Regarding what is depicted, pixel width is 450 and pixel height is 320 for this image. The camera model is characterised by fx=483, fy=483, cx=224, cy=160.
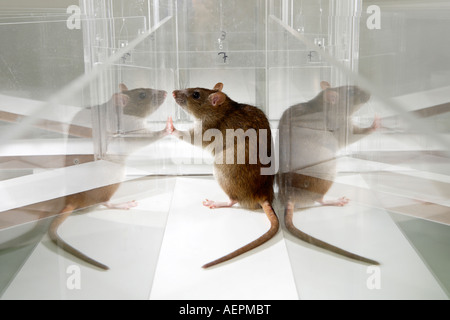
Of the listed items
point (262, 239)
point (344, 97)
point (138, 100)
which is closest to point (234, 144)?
point (138, 100)

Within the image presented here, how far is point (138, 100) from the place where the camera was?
2.40m

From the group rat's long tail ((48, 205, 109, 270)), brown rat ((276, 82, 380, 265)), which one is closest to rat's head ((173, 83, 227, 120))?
brown rat ((276, 82, 380, 265))

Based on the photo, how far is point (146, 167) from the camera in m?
2.51

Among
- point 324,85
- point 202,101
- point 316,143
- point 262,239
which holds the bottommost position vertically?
point 262,239

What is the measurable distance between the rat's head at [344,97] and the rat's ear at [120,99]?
0.88 metres

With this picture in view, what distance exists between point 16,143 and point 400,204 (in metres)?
1.03

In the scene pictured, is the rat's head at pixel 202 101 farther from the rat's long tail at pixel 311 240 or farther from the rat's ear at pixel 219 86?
the rat's long tail at pixel 311 240

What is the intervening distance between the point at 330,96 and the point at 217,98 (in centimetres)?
107

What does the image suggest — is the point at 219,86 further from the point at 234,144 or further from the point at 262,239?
the point at 262,239

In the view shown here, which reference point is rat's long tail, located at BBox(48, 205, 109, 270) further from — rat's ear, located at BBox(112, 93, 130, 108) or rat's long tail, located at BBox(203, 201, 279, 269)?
rat's ear, located at BBox(112, 93, 130, 108)

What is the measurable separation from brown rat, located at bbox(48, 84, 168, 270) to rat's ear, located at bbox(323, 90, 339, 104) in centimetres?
85

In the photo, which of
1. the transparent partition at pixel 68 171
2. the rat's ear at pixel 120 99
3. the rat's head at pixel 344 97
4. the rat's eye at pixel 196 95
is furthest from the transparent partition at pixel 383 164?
the rat's eye at pixel 196 95
